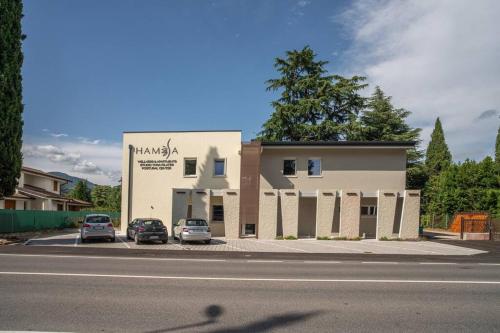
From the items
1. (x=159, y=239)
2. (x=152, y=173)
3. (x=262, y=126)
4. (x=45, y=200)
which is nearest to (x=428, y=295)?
(x=159, y=239)

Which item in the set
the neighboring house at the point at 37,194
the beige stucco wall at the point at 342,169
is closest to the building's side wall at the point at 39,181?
the neighboring house at the point at 37,194

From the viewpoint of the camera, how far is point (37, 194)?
1617 inches

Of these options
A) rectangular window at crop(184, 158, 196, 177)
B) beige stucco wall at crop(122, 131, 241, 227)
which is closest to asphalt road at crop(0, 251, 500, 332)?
beige stucco wall at crop(122, 131, 241, 227)

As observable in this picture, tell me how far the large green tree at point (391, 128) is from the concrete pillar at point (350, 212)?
17.2 metres

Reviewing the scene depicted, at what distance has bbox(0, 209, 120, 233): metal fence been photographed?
26197 millimetres

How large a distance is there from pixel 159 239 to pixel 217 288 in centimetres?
1210

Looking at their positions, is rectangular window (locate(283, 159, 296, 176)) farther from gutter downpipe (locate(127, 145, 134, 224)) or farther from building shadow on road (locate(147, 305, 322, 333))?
building shadow on road (locate(147, 305, 322, 333))

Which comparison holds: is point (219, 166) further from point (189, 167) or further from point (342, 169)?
point (342, 169)

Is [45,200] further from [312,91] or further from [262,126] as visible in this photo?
[312,91]

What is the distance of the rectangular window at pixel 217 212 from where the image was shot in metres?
26.3

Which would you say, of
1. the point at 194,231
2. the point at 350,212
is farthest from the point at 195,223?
the point at 350,212

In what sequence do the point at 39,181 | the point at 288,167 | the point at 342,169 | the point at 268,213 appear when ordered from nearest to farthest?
the point at 268,213
the point at 342,169
the point at 288,167
the point at 39,181

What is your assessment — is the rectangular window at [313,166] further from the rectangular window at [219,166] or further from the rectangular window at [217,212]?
the rectangular window at [217,212]

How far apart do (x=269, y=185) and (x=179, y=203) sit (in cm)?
640
